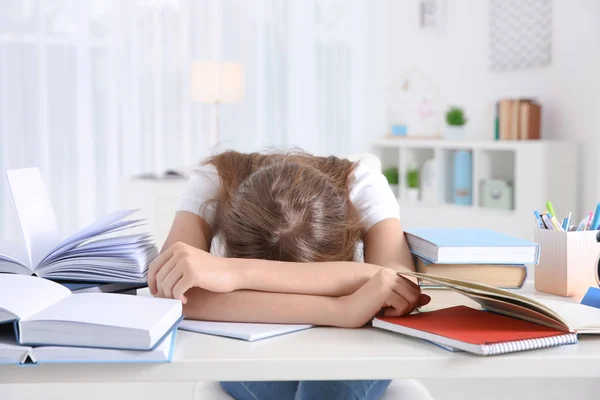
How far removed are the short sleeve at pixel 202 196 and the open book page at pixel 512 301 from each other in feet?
1.94

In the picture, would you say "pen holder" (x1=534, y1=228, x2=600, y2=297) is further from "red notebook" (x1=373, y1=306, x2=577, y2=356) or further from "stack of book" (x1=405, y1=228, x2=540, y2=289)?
"red notebook" (x1=373, y1=306, x2=577, y2=356)

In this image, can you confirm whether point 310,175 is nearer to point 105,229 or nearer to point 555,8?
point 105,229

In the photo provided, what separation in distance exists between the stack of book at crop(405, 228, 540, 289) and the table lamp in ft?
11.1

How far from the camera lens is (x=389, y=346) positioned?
91 centimetres

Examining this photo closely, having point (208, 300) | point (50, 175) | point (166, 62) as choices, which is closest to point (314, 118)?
point (166, 62)

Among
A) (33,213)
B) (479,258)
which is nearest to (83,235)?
(33,213)

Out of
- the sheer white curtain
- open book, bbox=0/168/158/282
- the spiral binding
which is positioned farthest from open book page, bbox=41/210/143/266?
the sheer white curtain

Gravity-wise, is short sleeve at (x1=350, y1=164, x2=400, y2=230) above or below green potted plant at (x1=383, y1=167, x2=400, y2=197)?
above

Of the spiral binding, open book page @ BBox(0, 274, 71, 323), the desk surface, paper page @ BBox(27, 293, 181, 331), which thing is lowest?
the desk surface

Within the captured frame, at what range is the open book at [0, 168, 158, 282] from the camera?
3.76ft

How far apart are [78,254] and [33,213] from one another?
0.15 metres

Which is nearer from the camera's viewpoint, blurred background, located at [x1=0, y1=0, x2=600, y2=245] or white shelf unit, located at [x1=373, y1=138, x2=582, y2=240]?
white shelf unit, located at [x1=373, y1=138, x2=582, y2=240]

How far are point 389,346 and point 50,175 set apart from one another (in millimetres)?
4164

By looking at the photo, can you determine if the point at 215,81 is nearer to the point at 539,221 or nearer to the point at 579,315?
the point at 539,221
